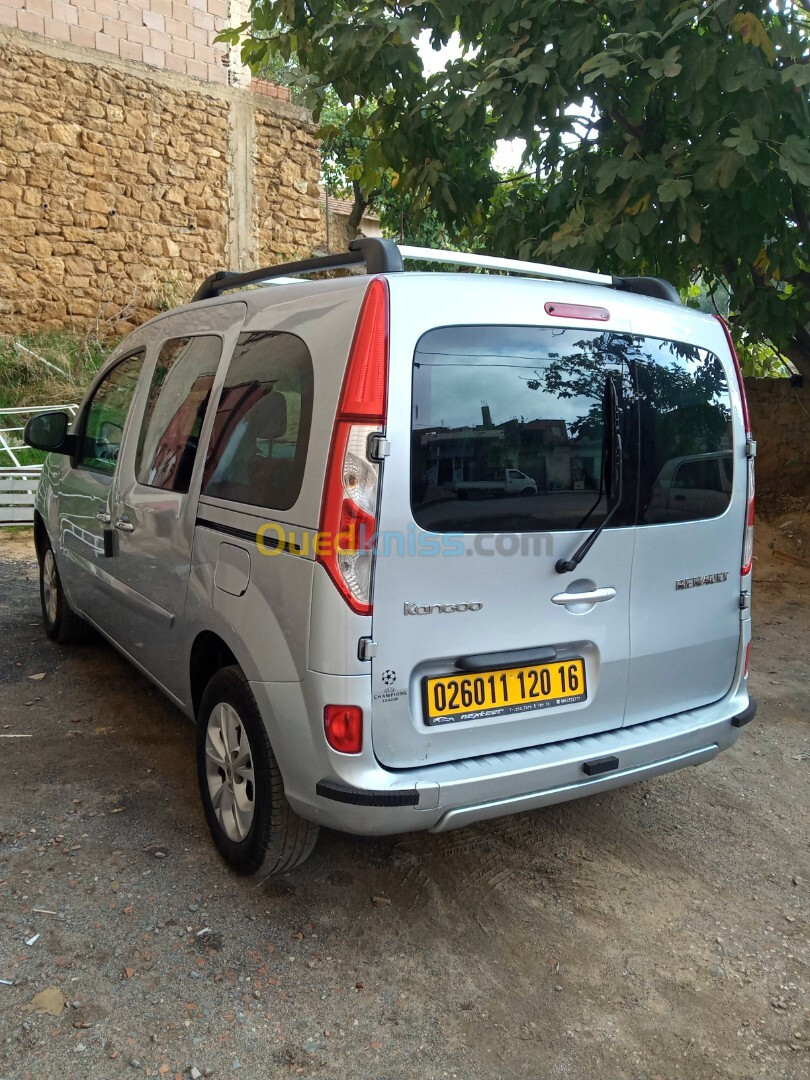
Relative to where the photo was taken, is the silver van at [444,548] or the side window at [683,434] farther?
the side window at [683,434]

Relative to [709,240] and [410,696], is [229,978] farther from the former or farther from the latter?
[709,240]

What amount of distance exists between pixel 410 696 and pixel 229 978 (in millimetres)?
944

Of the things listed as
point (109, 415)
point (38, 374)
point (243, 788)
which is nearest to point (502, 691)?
point (243, 788)

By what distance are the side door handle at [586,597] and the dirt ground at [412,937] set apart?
1022 mm

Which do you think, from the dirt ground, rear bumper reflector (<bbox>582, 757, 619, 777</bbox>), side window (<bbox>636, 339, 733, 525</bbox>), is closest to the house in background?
the dirt ground

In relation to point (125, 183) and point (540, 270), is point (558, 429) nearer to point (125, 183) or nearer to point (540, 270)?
point (540, 270)

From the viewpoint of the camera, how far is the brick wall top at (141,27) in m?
10.1

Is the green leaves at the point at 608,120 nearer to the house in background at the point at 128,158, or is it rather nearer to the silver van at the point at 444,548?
the silver van at the point at 444,548

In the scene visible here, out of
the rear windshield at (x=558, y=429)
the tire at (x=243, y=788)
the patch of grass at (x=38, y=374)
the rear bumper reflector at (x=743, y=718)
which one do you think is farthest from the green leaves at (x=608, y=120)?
the patch of grass at (x=38, y=374)

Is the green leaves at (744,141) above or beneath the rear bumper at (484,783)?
above

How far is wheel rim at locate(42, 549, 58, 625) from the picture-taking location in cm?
511

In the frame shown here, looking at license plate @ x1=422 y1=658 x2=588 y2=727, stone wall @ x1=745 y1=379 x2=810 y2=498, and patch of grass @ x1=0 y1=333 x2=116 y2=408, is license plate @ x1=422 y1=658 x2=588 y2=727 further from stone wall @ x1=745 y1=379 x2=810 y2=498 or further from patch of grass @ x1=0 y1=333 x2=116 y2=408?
patch of grass @ x1=0 y1=333 x2=116 y2=408

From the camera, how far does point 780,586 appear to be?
6953 mm

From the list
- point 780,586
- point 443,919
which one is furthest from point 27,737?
point 780,586
